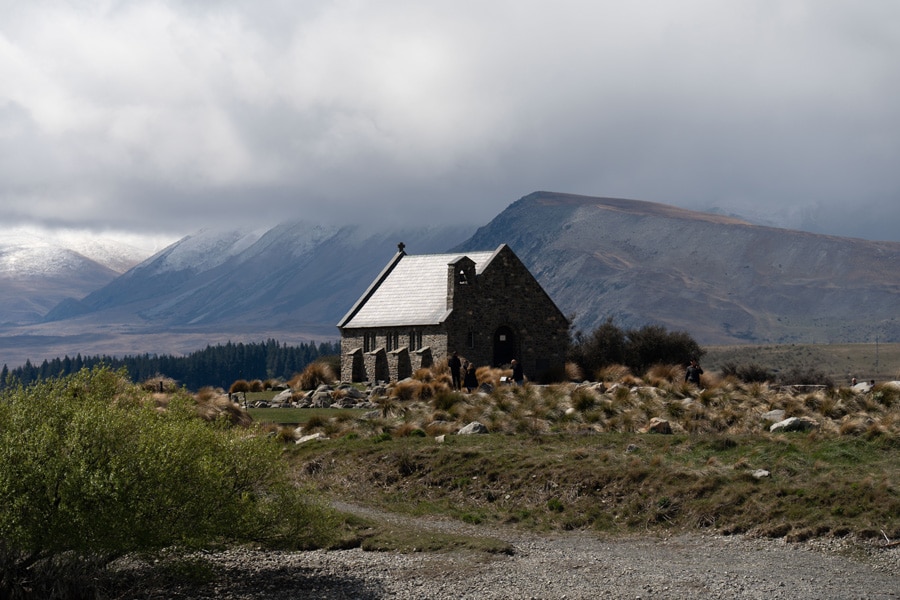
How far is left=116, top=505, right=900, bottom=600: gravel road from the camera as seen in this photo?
67.2 ft

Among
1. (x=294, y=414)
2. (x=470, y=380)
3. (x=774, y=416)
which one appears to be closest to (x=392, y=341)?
(x=470, y=380)

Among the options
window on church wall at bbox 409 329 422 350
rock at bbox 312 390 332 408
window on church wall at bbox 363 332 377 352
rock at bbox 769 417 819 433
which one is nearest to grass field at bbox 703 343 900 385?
window on church wall at bbox 363 332 377 352

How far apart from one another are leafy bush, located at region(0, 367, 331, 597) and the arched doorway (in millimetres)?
43958

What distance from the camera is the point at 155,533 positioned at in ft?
66.9

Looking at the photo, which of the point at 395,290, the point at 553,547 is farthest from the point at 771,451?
the point at 395,290

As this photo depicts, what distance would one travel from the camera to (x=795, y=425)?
31922 millimetres

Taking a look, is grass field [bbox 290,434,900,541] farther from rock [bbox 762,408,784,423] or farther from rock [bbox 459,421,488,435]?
rock [bbox 762,408,784,423]

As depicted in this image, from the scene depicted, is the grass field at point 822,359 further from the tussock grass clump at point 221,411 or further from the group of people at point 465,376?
the tussock grass clump at point 221,411

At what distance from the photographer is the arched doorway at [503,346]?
66.9 meters

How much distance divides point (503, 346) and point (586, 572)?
45.4m

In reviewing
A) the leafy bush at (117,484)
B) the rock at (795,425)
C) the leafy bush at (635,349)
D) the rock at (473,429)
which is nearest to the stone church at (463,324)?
the leafy bush at (635,349)

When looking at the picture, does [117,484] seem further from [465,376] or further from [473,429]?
[465,376]

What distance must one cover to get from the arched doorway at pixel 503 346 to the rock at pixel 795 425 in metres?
35.1

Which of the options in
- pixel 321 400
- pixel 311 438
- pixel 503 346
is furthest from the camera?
pixel 503 346
